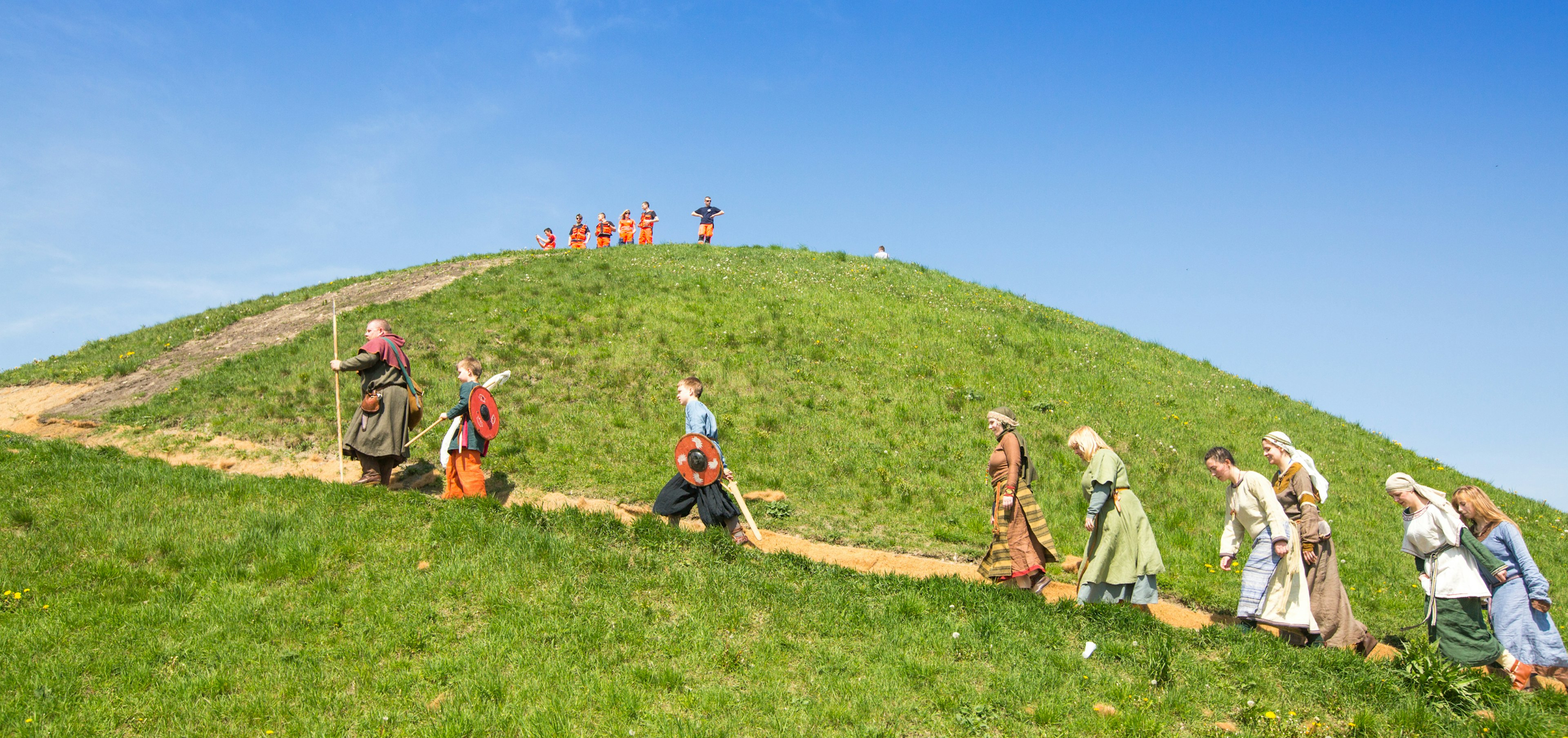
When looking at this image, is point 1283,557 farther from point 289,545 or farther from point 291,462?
point 291,462

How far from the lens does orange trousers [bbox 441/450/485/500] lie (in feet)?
35.9

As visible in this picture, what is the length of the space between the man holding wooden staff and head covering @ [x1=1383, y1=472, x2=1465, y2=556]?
11.3m

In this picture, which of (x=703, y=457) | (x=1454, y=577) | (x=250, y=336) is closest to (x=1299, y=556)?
(x=1454, y=577)

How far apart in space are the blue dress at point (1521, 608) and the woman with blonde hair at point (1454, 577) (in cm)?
8

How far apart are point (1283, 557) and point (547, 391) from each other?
12959mm

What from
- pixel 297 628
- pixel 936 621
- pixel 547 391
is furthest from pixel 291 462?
pixel 936 621

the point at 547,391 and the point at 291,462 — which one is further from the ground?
the point at 547,391

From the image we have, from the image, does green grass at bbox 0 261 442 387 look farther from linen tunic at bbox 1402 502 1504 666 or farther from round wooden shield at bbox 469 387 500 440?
linen tunic at bbox 1402 502 1504 666

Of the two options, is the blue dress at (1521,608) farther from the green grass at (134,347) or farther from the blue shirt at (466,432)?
the green grass at (134,347)

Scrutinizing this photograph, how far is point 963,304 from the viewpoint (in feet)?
83.2

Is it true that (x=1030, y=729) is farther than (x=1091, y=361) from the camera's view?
No

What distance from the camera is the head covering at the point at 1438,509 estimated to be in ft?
26.0

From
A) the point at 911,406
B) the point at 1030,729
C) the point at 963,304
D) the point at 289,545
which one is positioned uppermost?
the point at 963,304

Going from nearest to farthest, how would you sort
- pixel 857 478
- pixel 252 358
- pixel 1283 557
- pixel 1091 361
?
pixel 1283 557, pixel 857 478, pixel 252 358, pixel 1091 361
